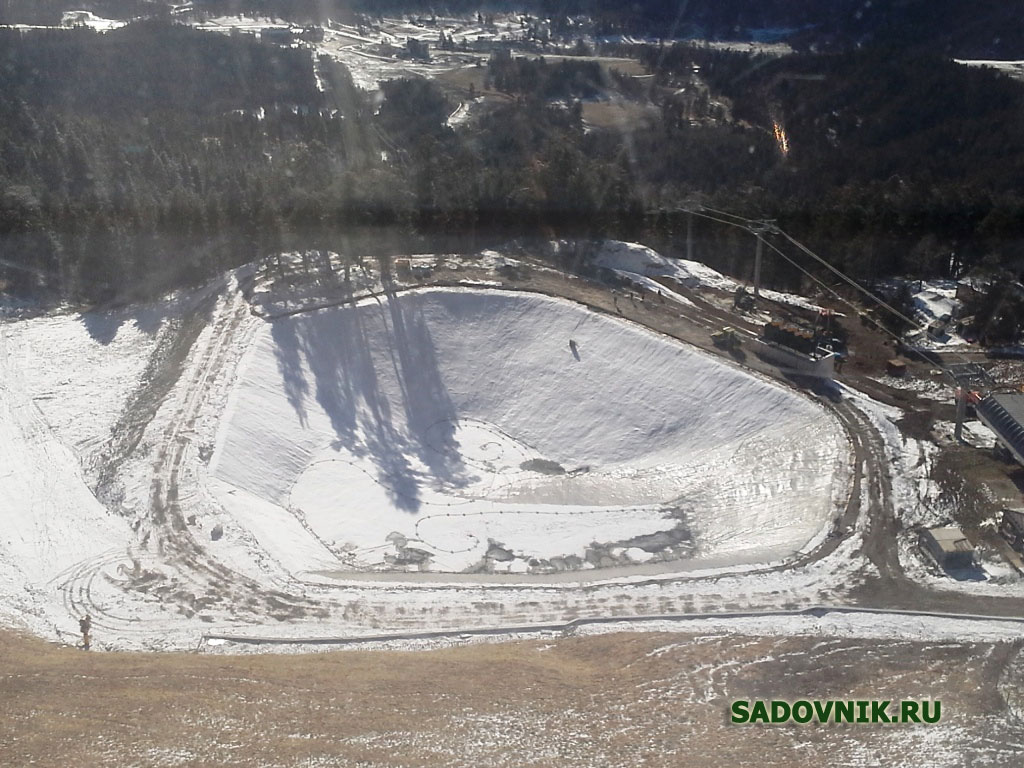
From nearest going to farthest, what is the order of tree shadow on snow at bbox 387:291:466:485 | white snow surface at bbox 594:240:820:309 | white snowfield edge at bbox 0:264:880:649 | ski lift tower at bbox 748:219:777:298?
white snowfield edge at bbox 0:264:880:649 < tree shadow on snow at bbox 387:291:466:485 < ski lift tower at bbox 748:219:777:298 < white snow surface at bbox 594:240:820:309

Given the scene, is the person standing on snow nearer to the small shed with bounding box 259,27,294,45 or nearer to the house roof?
the house roof

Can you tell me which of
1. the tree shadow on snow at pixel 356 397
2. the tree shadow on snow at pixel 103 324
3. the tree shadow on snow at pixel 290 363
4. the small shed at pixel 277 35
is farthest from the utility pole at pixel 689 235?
the small shed at pixel 277 35

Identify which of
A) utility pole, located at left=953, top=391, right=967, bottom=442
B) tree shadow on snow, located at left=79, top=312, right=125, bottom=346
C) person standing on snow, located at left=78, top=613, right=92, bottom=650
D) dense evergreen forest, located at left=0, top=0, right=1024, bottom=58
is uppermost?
dense evergreen forest, located at left=0, top=0, right=1024, bottom=58

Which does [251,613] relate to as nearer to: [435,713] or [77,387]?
[435,713]

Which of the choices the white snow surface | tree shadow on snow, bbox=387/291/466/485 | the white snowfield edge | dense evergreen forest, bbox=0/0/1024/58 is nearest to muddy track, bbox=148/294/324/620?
the white snowfield edge

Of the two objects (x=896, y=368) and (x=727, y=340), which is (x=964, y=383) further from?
(x=727, y=340)

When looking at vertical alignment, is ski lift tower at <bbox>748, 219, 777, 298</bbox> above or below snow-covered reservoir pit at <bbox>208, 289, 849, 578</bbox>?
above
